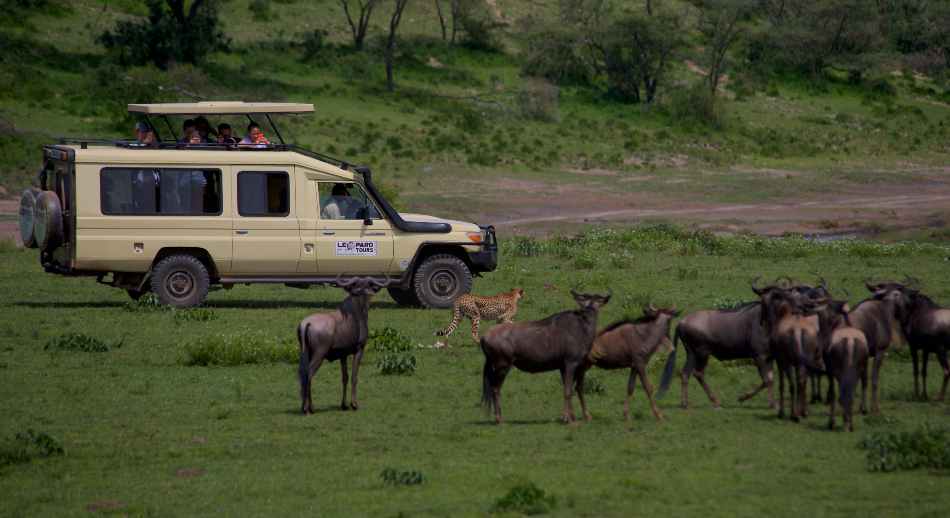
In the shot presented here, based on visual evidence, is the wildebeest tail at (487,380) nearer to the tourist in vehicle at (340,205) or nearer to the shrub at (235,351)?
the shrub at (235,351)

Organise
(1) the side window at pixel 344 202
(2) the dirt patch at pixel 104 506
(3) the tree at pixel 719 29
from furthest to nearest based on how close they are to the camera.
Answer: (3) the tree at pixel 719 29 < (1) the side window at pixel 344 202 < (2) the dirt patch at pixel 104 506

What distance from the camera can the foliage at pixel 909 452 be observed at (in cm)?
1191

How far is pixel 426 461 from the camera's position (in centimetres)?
1259

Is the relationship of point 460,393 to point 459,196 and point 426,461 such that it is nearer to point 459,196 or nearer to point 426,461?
point 426,461

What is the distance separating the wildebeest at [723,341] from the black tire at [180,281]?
9826 mm

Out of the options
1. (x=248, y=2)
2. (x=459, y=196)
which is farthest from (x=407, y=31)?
(x=459, y=196)

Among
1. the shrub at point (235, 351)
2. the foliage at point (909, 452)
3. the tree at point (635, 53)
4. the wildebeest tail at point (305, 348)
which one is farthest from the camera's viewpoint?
the tree at point (635, 53)

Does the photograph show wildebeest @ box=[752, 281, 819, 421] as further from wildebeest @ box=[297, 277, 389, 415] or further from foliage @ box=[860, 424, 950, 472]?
wildebeest @ box=[297, 277, 389, 415]

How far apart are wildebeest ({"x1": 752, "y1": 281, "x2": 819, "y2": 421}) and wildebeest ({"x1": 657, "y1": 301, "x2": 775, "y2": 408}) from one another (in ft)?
0.74

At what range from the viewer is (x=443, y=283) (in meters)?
23.1

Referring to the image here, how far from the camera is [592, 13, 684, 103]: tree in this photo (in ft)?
222

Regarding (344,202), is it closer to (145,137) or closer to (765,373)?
(145,137)

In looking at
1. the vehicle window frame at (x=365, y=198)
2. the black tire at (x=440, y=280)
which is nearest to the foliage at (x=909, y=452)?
the black tire at (x=440, y=280)

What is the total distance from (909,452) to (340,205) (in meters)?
12.2
